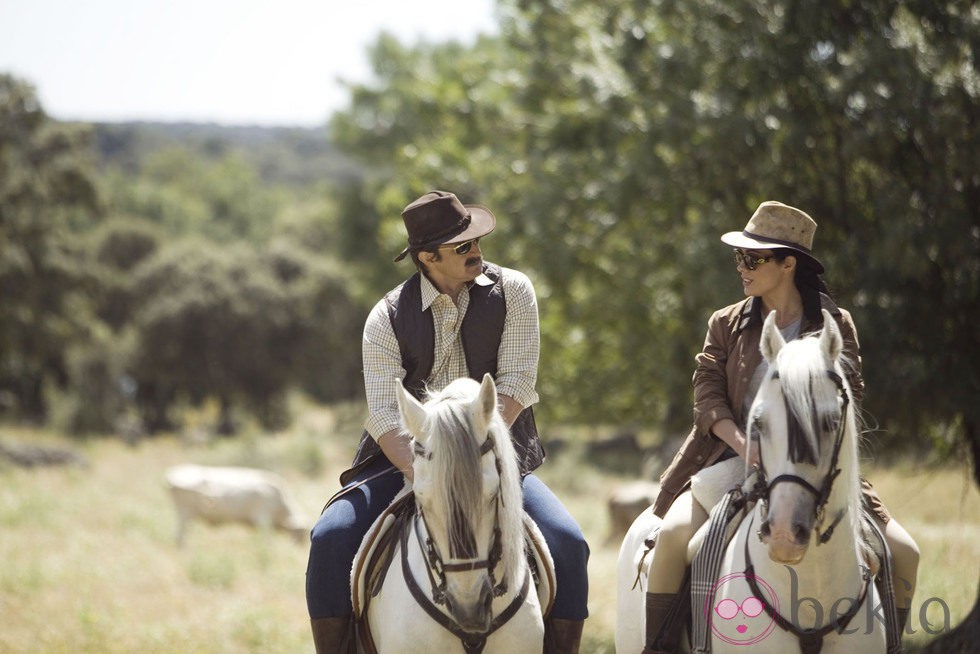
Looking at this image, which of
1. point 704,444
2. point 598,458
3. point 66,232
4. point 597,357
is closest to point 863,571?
point 704,444

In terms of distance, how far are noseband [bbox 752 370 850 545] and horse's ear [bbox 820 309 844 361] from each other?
0.25 ft

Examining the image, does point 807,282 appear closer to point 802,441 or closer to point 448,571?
point 802,441

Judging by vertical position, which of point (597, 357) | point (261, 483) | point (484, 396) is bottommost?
point (261, 483)

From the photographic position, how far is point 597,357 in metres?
14.8

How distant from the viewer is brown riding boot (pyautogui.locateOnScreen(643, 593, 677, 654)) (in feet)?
15.4

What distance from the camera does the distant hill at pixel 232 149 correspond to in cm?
14500

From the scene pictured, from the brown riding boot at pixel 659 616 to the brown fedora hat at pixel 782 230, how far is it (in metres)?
1.65

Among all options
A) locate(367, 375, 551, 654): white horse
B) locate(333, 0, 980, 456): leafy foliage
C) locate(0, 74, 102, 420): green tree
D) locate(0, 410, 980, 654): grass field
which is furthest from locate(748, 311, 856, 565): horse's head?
locate(0, 74, 102, 420): green tree

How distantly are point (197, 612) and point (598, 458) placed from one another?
18478 mm

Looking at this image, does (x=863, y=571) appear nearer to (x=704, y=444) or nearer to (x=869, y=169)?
(x=704, y=444)

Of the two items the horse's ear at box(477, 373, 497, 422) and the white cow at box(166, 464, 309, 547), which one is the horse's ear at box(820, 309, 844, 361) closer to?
the horse's ear at box(477, 373, 497, 422)

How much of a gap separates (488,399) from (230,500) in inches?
486

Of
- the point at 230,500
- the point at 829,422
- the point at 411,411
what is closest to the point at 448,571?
the point at 411,411

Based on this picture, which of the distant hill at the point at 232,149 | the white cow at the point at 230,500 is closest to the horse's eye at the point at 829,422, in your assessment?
the white cow at the point at 230,500
